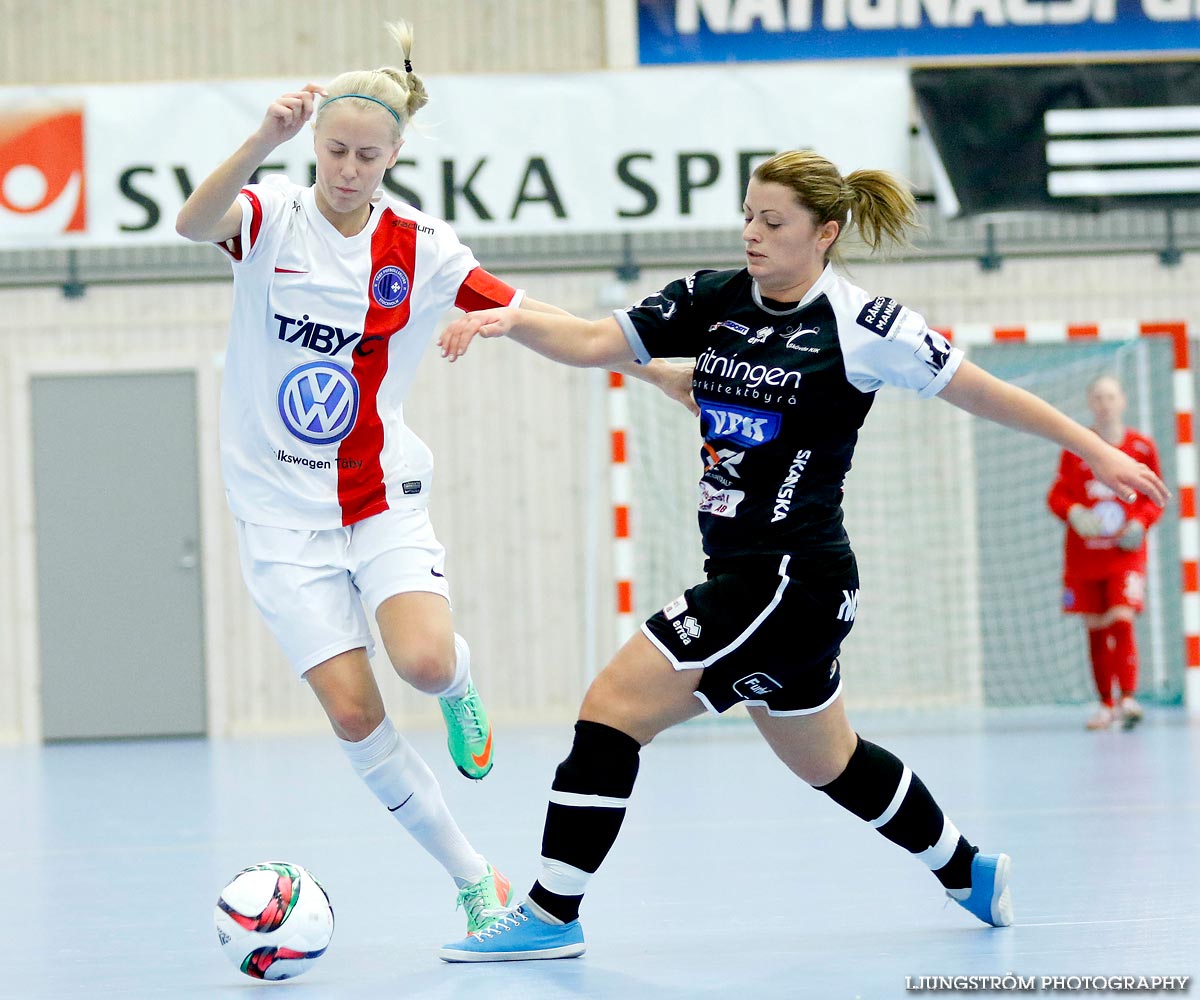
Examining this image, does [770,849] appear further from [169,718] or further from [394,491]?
[169,718]

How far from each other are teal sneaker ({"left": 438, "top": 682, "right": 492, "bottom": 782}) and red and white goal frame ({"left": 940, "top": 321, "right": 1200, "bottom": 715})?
574 cm

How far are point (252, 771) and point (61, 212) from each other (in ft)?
12.0

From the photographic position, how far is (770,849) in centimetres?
466

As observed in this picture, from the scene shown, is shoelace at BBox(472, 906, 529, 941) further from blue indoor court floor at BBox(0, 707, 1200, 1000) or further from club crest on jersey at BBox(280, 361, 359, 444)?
club crest on jersey at BBox(280, 361, 359, 444)

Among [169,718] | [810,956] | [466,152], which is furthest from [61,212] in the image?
[810,956]

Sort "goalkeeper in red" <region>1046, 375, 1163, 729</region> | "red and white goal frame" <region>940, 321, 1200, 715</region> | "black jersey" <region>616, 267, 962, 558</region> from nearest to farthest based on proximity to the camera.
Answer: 1. "black jersey" <region>616, 267, 962, 558</region>
2. "goalkeeper in red" <region>1046, 375, 1163, 729</region>
3. "red and white goal frame" <region>940, 321, 1200, 715</region>

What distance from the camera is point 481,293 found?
11.7 ft

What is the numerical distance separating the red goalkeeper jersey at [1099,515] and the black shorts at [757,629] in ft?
17.1

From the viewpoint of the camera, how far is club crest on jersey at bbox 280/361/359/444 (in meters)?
3.39

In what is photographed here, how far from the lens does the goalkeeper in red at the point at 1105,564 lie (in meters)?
7.96

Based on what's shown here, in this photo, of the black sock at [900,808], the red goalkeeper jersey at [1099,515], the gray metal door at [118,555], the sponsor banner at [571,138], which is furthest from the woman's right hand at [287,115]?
the gray metal door at [118,555]

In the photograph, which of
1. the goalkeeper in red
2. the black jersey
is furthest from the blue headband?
the goalkeeper in red

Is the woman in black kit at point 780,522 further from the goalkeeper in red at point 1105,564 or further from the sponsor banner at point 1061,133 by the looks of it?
the sponsor banner at point 1061,133

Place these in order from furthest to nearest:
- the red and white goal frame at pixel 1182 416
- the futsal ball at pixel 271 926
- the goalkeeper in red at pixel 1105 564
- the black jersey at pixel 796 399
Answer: the red and white goal frame at pixel 1182 416 < the goalkeeper in red at pixel 1105 564 < the black jersey at pixel 796 399 < the futsal ball at pixel 271 926
